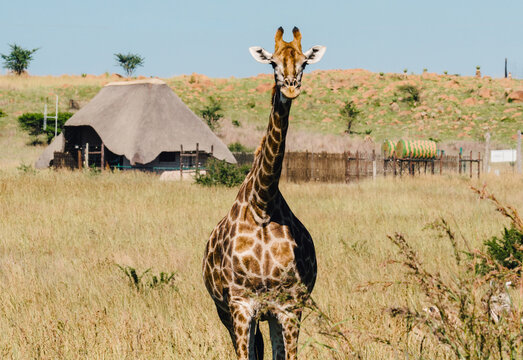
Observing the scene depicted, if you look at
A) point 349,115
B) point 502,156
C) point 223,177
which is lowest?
point 223,177

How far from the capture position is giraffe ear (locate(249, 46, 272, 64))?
3.51m

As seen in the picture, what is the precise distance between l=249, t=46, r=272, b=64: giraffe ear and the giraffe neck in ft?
0.69

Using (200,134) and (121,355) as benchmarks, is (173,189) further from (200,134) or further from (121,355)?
(121,355)

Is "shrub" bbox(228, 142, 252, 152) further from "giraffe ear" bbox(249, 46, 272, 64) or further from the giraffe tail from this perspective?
"giraffe ear" bbox(249, 46, 272, 64)

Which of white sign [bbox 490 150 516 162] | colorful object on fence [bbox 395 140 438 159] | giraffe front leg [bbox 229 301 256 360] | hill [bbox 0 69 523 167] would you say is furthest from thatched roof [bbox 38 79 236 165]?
giraffe front leg [bbox 229 301 256 360]

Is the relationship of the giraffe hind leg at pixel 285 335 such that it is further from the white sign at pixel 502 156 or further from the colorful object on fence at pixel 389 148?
the white sign at pixel 502 156

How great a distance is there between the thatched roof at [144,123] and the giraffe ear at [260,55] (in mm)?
24646

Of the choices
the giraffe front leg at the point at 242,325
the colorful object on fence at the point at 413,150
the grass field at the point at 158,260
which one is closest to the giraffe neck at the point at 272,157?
the giraffe front leg at the point at 242,325

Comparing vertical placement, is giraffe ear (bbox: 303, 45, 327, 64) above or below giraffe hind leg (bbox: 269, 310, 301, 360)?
above

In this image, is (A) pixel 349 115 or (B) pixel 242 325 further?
(A) pixel 349 115

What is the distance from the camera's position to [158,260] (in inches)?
370

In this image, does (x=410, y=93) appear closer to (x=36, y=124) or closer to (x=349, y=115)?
(x=349, y=115)

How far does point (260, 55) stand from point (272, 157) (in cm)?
67

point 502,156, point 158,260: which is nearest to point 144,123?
point 158,260
